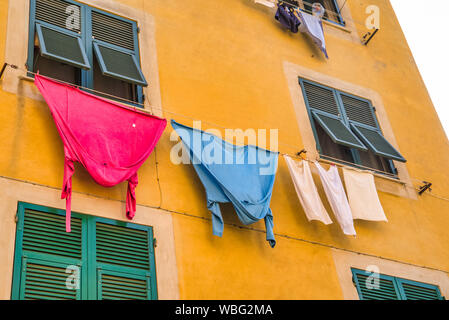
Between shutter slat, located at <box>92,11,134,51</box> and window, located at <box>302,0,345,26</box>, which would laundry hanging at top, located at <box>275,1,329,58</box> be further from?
shutter slat, located at <box>92,11,134,51</box>

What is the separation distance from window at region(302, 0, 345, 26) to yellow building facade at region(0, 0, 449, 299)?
8.3 inches

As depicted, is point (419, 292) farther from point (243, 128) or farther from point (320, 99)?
point (320, 99)

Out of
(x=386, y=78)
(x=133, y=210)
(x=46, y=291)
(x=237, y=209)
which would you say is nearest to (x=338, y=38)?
(x=386, y=78)

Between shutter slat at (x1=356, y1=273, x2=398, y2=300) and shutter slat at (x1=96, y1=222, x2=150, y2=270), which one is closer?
shutter slat at (x1=96, y1=222, x2=150, y2=270)

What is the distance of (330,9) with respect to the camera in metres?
12.7

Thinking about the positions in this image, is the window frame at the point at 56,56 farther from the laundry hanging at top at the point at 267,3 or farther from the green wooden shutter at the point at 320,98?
the green wooden shutter at the point at 320,98

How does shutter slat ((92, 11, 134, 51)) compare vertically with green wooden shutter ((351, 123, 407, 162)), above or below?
above

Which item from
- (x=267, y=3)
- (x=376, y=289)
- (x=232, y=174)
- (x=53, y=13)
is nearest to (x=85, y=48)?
(x=53, y=13)

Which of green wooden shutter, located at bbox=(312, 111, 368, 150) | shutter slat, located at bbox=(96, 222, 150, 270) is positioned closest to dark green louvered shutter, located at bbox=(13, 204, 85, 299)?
shutter slat, located at bbox=(96, 222, 150, 270)

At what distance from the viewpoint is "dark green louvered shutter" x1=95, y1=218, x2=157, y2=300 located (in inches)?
273

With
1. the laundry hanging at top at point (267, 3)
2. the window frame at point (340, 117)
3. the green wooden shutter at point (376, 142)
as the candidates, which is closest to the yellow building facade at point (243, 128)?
the window frame at point (340, 117)

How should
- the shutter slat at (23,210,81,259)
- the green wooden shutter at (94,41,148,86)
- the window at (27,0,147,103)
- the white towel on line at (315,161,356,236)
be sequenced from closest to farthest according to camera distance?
1. the shutter slat at (23,210,81,259)
2. the window at (27,0,147,103)
3. the green wooden shutter at (94,41,148,86)
4. the white towel on line at (315,161,356,236)

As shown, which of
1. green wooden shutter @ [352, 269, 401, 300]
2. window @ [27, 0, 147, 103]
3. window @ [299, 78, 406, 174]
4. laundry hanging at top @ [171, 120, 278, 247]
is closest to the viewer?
laundry hanging at top @ [171, 120, 278, 247]

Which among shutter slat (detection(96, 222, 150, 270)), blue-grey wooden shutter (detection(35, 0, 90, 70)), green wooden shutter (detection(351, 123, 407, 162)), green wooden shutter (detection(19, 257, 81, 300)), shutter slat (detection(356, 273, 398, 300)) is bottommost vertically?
green wooden shutter (detection(19, 257, 81, 300))
